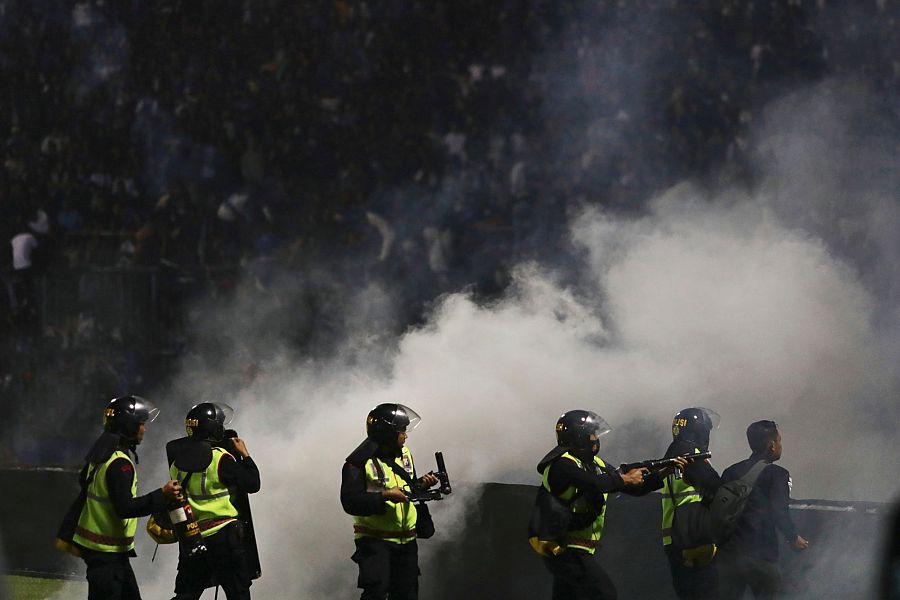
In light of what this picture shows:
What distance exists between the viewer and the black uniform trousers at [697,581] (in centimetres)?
730

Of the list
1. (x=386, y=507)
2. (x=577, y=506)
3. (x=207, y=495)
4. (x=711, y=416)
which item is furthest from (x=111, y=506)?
(x=711, y=416)

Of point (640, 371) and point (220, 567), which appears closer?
point (220, 567)

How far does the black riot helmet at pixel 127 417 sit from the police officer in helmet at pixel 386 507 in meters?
1.01

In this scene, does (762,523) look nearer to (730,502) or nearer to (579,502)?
(730,502)

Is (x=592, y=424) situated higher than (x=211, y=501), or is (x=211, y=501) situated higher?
(x=592, y=424)

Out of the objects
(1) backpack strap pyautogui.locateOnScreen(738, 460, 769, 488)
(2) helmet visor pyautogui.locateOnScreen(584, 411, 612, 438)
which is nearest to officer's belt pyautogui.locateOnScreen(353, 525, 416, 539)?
(2) helmet visor pyautogui.locateOnScreen(584, 411, 612, 438)

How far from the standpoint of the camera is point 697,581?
24.0ft

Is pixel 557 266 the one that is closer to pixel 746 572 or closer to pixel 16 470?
pixel 16 470

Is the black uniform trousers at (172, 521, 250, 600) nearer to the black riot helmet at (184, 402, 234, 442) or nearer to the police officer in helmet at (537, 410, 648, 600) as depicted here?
the black riot helmet at (184, 402, 234, 442)

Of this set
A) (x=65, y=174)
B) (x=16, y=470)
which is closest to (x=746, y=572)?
(x=16, y=470)

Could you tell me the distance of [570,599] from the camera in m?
6.86

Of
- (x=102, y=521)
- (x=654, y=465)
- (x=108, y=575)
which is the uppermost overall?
(x=654, y=465)

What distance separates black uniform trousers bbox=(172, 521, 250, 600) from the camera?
24.7 feet

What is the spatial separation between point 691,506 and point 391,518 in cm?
151
